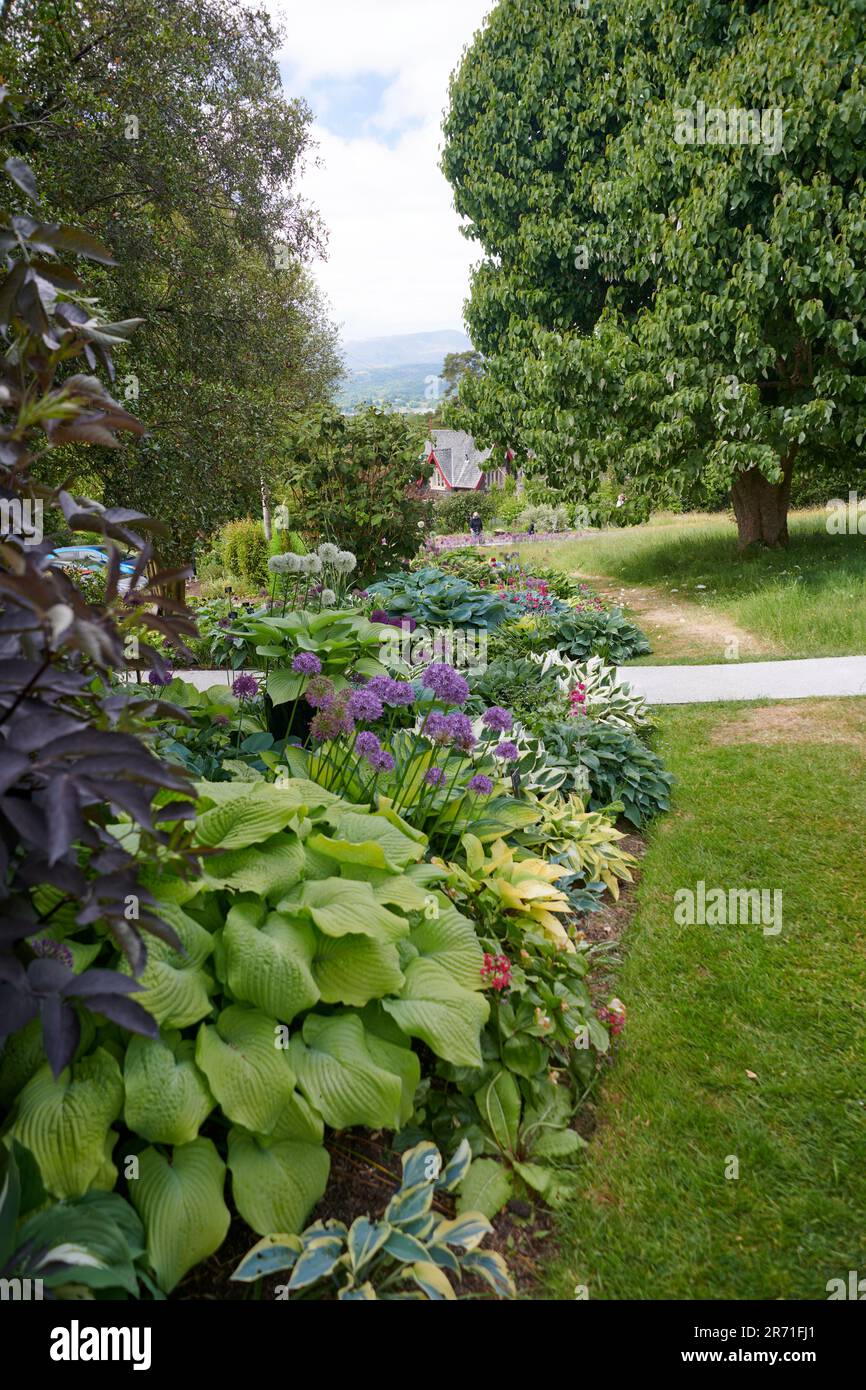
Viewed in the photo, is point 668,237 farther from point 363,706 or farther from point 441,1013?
point 441,1013

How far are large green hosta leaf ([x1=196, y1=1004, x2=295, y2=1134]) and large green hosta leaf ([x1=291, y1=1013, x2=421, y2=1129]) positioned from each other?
0.06m

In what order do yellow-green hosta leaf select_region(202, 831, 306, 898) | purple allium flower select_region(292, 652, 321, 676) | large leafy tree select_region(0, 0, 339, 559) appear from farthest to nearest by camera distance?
large leafy tree select_region(0, 0, 339, 559) → purple allium flower select_region(292, 652, 321, 676) → yellow-green hosta leaf select_region(202, 831, 306, 898)

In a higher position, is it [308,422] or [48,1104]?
[308,422]

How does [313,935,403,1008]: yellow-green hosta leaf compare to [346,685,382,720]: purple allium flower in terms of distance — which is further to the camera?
[346,685,382,720]: purple allium flower

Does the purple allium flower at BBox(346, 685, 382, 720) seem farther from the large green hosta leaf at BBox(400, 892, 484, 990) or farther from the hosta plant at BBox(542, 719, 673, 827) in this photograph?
the hosta plant at BBox(542, 719, 673, 827)

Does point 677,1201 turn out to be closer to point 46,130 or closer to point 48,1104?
point 48,1104

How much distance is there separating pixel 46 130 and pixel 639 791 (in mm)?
6451

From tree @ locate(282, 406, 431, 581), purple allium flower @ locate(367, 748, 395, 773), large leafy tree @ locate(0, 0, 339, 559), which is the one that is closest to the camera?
purple allium flower @ locate(367, 748, 395, 773)

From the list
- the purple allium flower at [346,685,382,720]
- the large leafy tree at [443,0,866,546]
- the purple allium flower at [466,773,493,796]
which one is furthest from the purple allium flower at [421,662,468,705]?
the large leafy tree at [443,0,866,546]

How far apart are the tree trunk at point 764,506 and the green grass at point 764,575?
1.14 ft

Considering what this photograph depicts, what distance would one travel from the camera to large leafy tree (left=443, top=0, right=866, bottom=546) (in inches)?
351

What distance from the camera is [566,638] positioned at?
7.32 m

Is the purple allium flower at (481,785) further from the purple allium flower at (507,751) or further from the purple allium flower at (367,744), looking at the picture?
the purple allium flower at (367,744)
